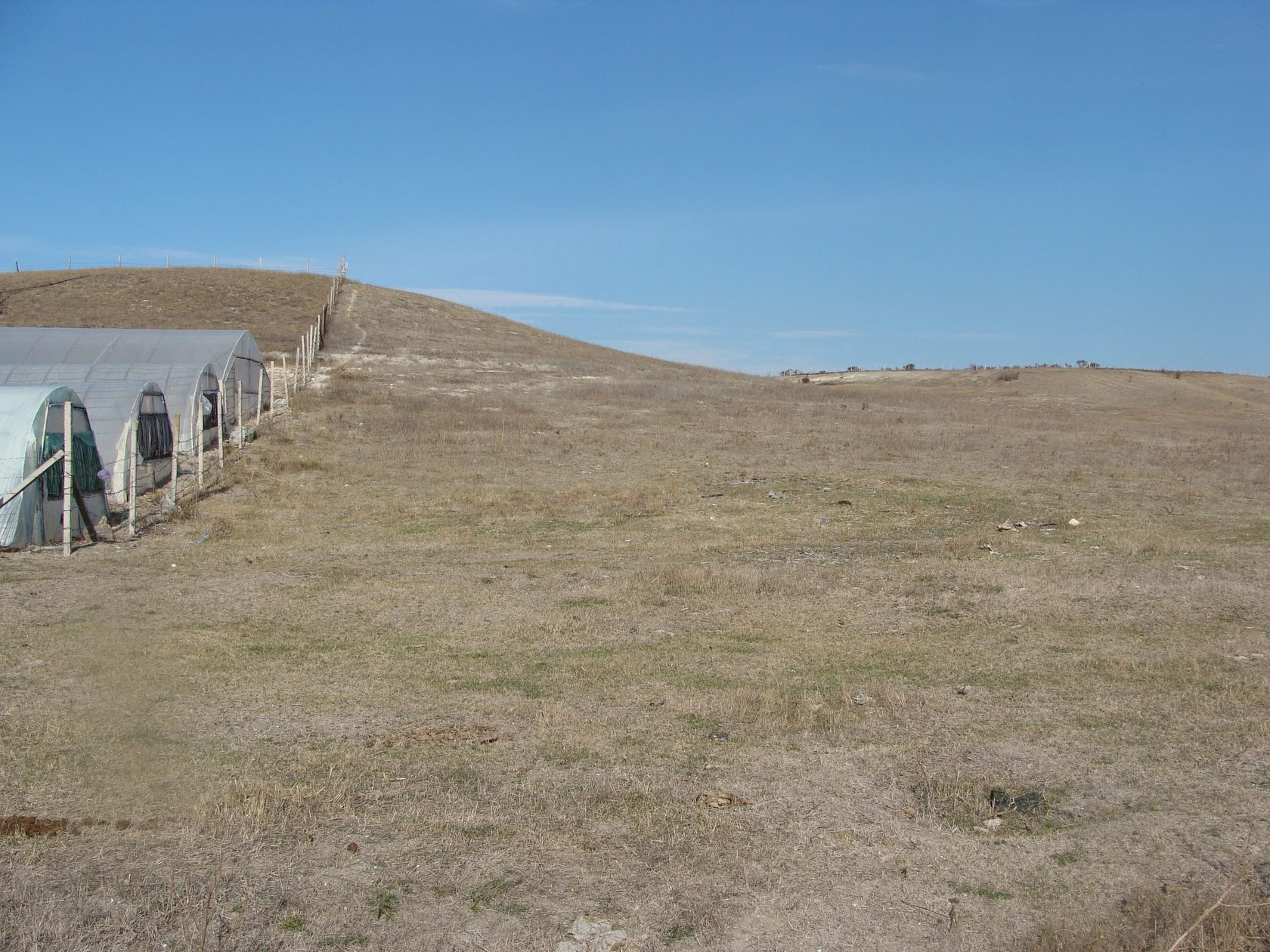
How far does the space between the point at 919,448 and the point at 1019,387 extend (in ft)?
79.0

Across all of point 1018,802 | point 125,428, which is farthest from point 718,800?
point 125,428

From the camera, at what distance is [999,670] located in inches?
330

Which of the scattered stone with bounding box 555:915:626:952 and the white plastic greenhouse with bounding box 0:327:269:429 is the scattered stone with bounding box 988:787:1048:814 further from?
the white plastic greenhouse with bounding box 0:327:269:429

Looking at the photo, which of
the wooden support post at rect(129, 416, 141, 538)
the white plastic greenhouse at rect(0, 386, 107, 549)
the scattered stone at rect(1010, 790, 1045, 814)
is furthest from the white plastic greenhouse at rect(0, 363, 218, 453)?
the scattered stone at rect(1010, 790, 1045, 814)

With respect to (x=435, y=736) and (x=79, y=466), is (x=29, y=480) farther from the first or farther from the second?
(x=435, y=736)

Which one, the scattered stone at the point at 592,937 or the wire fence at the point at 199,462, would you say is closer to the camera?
the scattered stone at the point at 592,937

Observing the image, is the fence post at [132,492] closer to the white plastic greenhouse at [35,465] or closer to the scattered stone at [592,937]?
the white plastic greenhouse at [35,465]

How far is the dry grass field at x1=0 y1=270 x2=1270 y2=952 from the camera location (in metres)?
4.54

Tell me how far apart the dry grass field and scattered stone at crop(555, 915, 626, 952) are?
4 cm

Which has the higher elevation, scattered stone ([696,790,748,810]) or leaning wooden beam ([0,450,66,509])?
leaning wooden beam ([0,450,66,509])

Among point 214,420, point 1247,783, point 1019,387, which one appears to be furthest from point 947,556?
point 1019,387

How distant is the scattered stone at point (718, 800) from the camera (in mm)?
5676

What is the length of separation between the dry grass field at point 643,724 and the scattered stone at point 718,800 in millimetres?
30

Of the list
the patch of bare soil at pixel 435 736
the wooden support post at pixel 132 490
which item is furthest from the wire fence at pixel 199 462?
the patch of bare soil at pixel 435 736
